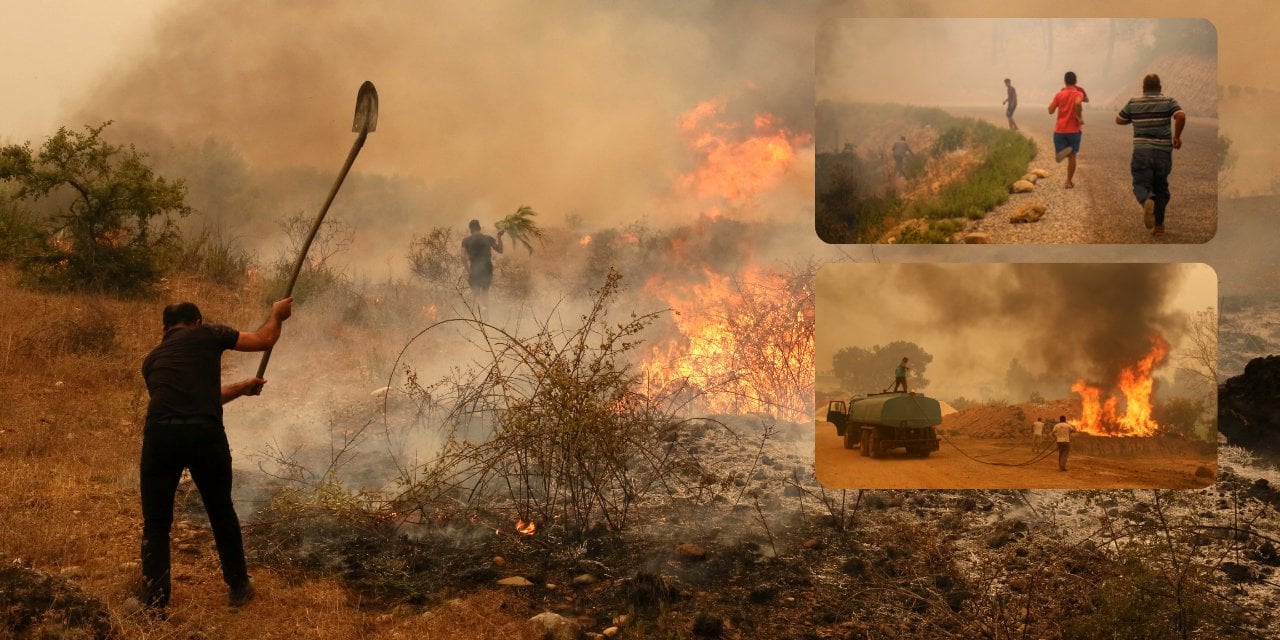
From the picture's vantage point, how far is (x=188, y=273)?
1291cm

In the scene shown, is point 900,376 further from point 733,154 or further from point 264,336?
point 264,336

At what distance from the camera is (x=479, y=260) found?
492 inches

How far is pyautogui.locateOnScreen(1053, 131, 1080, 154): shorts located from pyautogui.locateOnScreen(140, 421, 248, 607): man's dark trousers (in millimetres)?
7251

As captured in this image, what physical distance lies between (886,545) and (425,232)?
25.0 feet

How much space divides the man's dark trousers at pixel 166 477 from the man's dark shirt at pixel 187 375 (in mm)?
70

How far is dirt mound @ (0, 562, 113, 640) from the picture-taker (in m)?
5.27

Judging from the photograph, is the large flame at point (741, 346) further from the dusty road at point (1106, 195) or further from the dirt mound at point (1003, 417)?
the dusty road at point (1106, 195)

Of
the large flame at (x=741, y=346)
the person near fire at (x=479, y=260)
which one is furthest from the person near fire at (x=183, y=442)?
the person near fire at (x=479, y=260)

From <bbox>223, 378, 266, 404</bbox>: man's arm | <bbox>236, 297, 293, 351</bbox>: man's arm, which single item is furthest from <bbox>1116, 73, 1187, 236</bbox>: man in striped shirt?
<bbox>223, 378, 266, 404</bbox>: man's arm

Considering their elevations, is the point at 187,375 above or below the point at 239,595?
above

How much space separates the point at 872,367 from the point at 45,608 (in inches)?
267

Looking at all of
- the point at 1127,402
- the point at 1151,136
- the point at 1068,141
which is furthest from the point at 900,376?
the point at 1151,136

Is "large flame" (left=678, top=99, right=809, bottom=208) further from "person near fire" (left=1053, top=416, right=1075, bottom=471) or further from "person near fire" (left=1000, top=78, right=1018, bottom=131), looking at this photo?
"person near fire" (left=1053, top=416, right=1075, bottom=471)

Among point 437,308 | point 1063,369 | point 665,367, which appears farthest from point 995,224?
point 437,308
